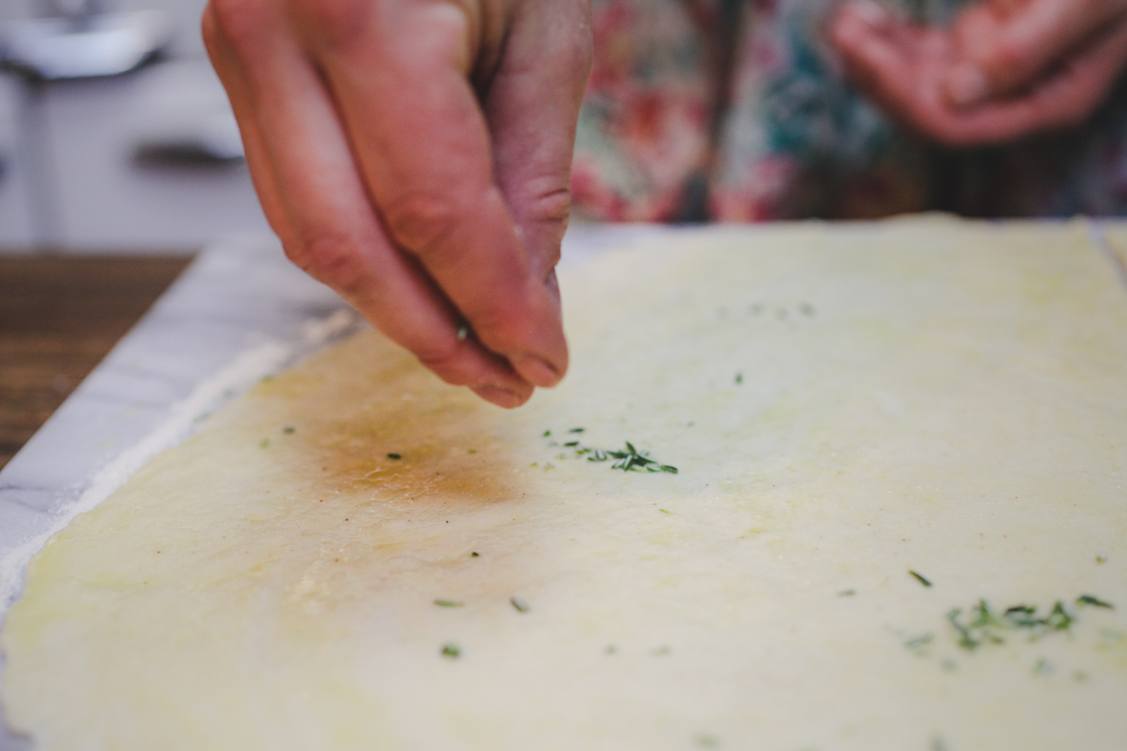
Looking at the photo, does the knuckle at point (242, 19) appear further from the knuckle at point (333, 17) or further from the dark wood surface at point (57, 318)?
the dark wood surface at point (57, 318)

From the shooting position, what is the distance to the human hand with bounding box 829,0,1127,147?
6.06 ft

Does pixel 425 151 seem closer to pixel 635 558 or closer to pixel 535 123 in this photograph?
pixel 535 123

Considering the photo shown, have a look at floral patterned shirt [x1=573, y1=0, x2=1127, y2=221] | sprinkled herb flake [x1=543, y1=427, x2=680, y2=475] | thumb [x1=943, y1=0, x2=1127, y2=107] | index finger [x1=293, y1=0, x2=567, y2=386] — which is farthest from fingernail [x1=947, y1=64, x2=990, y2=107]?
index finger [x1=293, y1=0, x2=567, y2=386]

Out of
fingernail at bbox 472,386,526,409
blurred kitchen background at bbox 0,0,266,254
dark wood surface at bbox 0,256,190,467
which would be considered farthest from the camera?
blurred kitchen background at bbox 0,0,266,254

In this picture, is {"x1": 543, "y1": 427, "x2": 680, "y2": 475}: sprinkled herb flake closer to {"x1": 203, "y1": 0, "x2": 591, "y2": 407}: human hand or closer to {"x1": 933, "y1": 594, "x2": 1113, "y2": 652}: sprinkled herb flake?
{"x1": 203, "y1": 0, "x2": 591, "y2": 407}: human hand

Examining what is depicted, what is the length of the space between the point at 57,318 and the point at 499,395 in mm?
1183

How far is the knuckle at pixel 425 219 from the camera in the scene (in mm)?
764

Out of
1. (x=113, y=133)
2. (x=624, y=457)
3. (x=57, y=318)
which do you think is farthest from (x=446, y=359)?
(x=113, y=133)

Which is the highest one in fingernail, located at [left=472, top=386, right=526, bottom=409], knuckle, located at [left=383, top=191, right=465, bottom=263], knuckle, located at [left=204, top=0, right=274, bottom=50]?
knuckle, located at [left=204, top=0, right=274, bottom=50]

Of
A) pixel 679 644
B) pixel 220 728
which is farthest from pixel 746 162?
pixel 220 728

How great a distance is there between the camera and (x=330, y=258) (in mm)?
800

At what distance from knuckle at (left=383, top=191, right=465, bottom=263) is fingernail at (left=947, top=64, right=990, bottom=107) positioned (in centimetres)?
153

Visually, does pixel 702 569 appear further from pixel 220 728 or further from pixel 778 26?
pixel 778 26

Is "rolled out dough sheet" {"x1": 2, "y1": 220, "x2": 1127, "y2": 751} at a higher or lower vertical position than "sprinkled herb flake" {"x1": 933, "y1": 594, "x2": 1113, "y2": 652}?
lower
